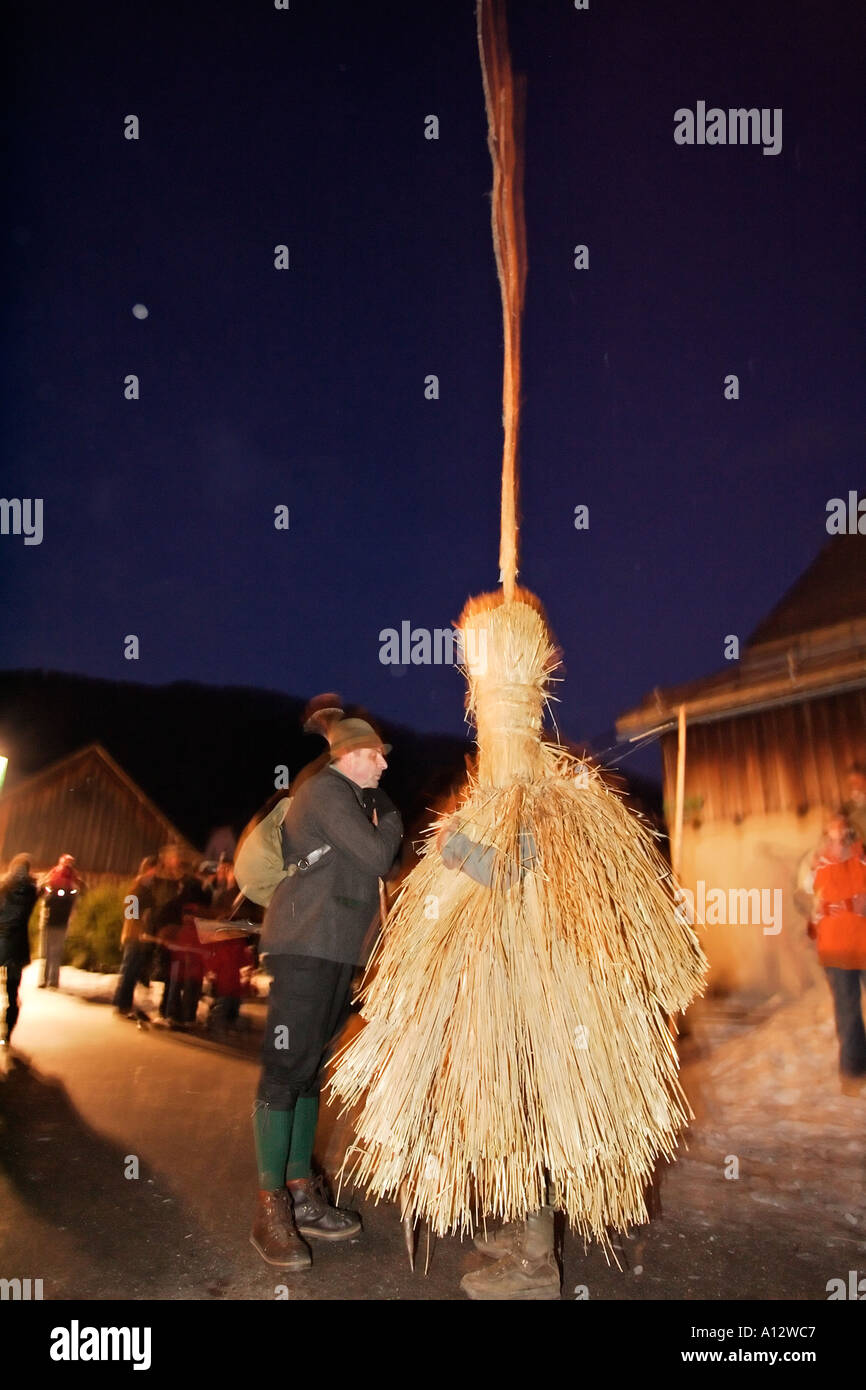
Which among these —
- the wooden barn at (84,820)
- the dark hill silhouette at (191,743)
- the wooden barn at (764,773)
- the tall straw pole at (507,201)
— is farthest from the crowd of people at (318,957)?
the dark hill silhouette at (191,743)

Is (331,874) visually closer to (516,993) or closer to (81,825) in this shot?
(516,993)

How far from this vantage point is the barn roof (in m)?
4.20

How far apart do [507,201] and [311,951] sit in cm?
206

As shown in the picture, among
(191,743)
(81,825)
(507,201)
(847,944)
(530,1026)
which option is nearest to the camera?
(530,1026)

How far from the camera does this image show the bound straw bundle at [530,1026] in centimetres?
172

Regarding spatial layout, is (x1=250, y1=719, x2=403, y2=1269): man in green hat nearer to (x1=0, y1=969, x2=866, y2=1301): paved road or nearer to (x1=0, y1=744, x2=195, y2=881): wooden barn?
(x1=0, y1=969, x2=866, y2=1301): paved road

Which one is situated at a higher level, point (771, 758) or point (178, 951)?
point (771, 758)

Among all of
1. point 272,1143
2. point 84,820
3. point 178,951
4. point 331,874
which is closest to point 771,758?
point 331,874

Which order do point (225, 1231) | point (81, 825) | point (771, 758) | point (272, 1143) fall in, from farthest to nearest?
point (81, 825), point (771, 758), point (225, 1231), point (272, 1143)

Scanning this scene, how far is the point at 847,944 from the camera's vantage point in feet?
12.4

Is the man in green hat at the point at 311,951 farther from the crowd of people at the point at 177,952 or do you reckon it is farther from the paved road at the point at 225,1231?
the crowd of people at the point at 177,952

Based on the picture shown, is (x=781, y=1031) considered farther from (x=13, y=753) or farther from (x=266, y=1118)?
(x=13, y=753)

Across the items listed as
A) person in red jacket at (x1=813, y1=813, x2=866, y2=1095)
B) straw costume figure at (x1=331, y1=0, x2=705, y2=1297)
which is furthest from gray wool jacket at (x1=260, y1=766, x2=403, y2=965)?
person in red jacket at (x1=813, y1=813, x2=866, y2=1095)
